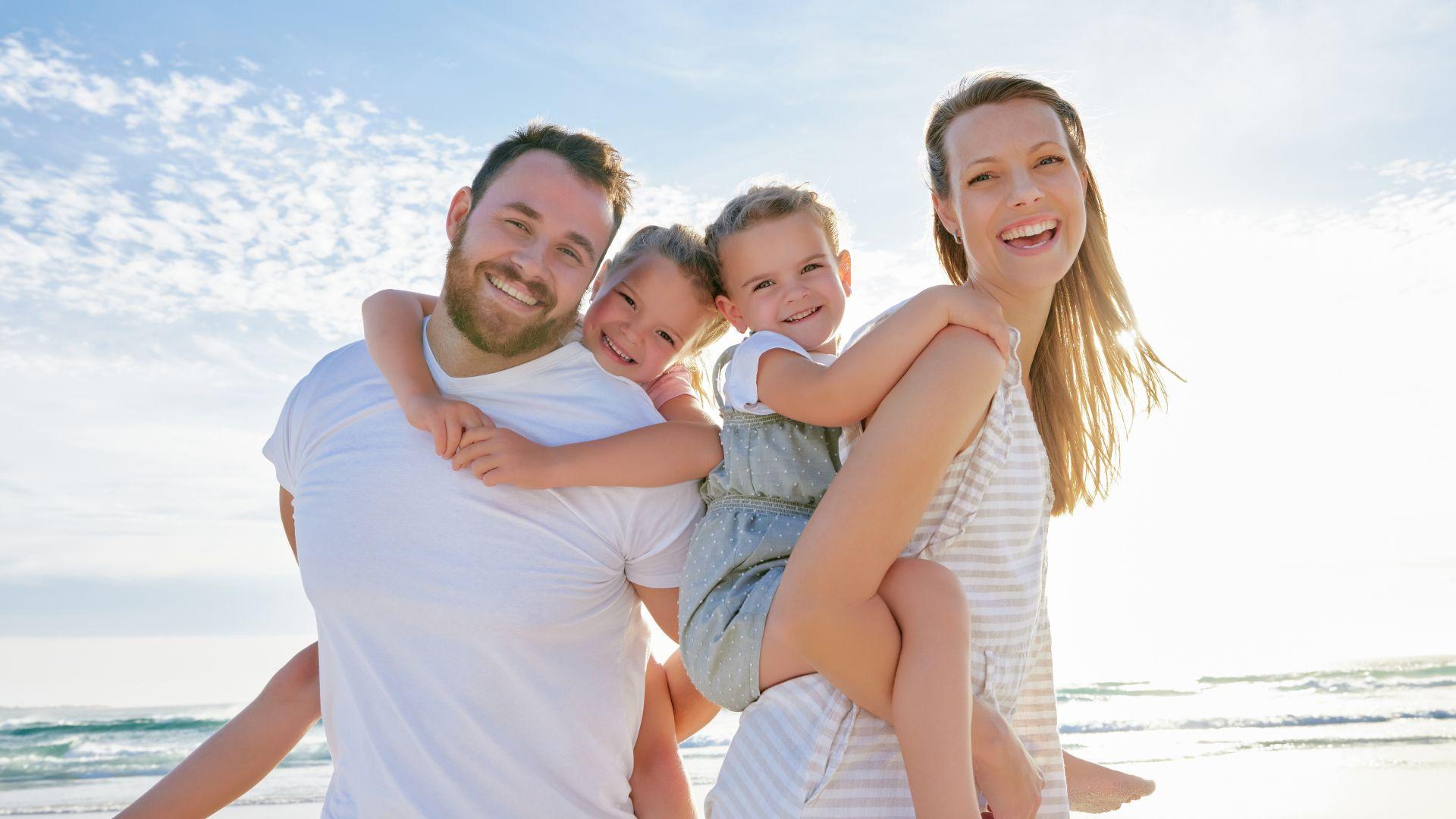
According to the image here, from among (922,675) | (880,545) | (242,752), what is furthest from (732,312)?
(242,752)

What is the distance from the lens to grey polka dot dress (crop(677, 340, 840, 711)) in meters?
2.12

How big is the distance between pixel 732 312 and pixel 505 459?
0.85 meters

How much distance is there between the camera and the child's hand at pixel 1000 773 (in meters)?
1.89

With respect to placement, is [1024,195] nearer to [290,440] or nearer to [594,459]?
[594,459]

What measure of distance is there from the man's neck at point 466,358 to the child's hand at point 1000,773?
1.60 metres

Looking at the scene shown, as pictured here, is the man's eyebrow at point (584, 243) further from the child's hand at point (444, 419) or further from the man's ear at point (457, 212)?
the child's hand at point (444, 419)

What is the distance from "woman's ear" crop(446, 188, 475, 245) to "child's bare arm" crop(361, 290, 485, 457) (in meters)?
0.22

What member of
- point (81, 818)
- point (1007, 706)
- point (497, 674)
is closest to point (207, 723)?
point (81, 818)

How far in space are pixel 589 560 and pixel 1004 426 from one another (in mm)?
1171

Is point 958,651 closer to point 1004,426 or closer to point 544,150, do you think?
point 1004,426

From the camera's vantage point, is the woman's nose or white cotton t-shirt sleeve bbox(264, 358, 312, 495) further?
white cotton t-shirt sleeve bbox(264, 358, 312, 495)

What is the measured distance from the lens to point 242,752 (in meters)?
3.00

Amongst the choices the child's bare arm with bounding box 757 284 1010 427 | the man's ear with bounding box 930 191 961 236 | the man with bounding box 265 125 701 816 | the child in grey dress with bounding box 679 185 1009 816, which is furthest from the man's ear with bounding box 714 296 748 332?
the child's bare arm with bounding box 757 284 1010 427

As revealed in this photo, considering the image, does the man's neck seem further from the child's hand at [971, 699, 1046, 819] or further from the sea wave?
the sea wave
